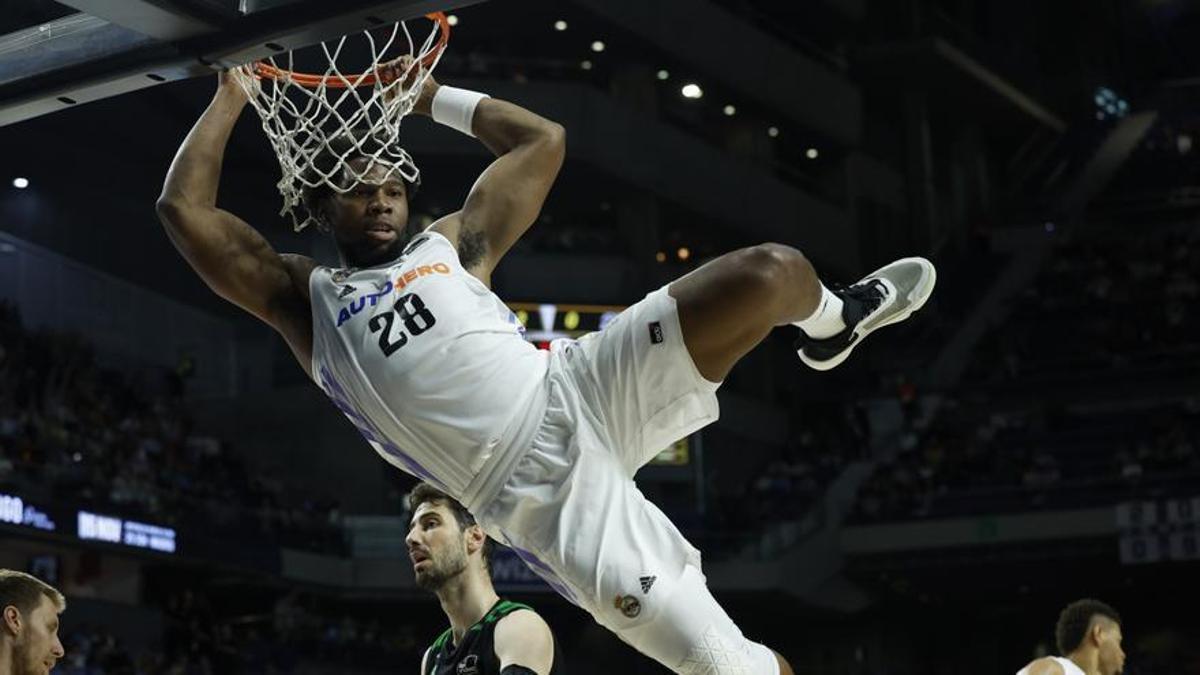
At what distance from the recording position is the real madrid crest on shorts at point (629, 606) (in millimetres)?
4098

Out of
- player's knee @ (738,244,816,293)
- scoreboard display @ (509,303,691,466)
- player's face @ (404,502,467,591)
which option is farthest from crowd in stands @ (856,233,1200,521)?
player's knee @ (738,244,816,293)

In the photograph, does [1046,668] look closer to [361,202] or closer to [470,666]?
[470,666]

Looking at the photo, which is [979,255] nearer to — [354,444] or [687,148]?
[687,148]

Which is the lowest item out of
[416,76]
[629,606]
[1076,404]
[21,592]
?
[629,606]

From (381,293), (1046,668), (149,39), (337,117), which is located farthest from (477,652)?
(1046,668)

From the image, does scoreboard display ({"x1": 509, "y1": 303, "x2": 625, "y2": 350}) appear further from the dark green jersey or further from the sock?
the sock

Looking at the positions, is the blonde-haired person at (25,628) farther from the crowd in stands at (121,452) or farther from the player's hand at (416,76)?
the crowd in stands at (121,452)

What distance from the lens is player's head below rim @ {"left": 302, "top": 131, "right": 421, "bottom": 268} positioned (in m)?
4.53

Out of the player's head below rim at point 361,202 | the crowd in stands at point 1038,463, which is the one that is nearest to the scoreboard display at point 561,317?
the crowd in stands at point 1038,463

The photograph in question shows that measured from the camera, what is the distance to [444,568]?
551 cm

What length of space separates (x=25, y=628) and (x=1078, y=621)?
200 inches

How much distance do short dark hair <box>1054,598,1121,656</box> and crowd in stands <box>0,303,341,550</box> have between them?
12.1m

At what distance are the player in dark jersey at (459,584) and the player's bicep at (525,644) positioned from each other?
0.04ft

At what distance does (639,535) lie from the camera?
13.7 feet
